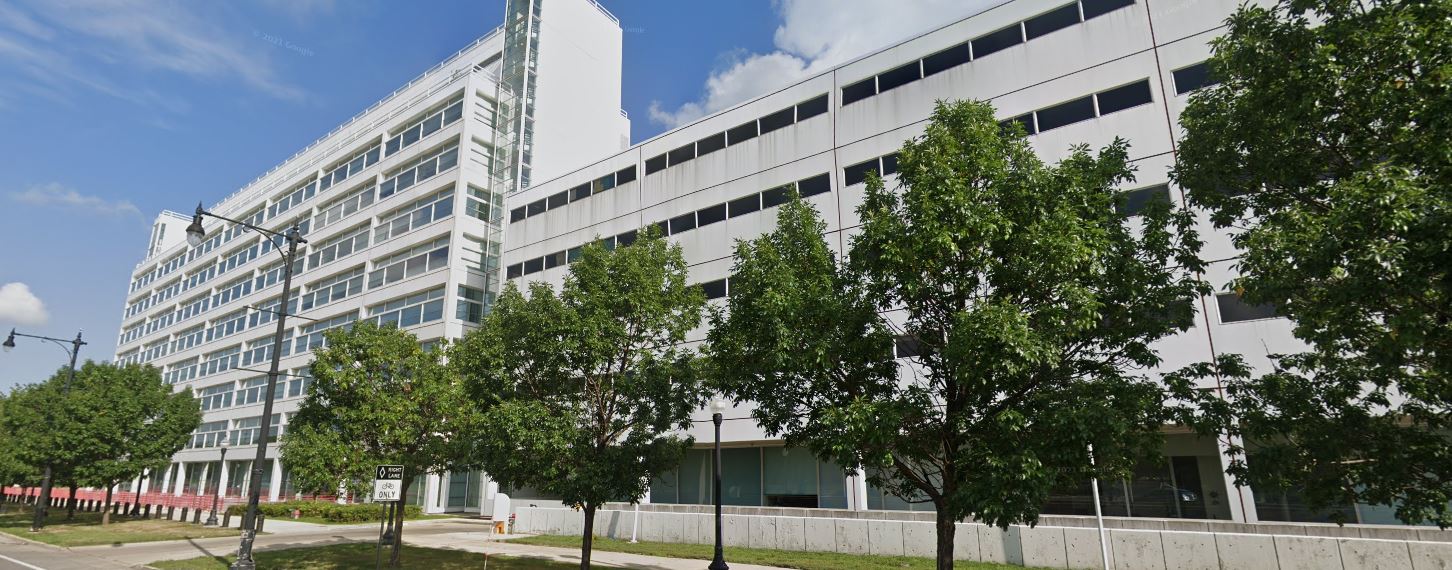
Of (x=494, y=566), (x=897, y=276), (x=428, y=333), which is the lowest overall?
(x=494, y=566)

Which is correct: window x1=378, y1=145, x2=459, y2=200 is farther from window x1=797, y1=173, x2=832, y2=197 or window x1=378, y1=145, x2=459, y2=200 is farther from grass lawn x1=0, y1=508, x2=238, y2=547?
window x1=797, y1=173, x2=832, y2=197

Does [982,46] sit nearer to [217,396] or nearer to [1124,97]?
[1124,97]

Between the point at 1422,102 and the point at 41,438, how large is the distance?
1924 inches

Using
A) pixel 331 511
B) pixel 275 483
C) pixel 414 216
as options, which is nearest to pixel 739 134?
pixel 414 216

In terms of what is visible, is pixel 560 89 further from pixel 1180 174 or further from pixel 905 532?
pixel 1180 174

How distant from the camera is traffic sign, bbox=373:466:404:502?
15220 millimetres

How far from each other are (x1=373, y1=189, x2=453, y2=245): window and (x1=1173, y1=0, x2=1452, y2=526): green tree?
1647 inches

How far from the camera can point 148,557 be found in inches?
870

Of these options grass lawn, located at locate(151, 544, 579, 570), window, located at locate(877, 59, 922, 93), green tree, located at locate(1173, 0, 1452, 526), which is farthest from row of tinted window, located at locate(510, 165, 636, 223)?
green tree, located at locate(1173, 0, 1452, 526)

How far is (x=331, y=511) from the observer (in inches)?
1465

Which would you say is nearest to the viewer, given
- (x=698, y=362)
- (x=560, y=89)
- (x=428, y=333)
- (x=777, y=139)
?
(x=698, y=362)

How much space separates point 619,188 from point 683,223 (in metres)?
4.97

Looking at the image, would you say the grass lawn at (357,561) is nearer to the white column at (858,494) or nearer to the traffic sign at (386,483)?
the traffic sign at (386,483)

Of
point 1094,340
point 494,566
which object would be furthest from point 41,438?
point 1094,340
